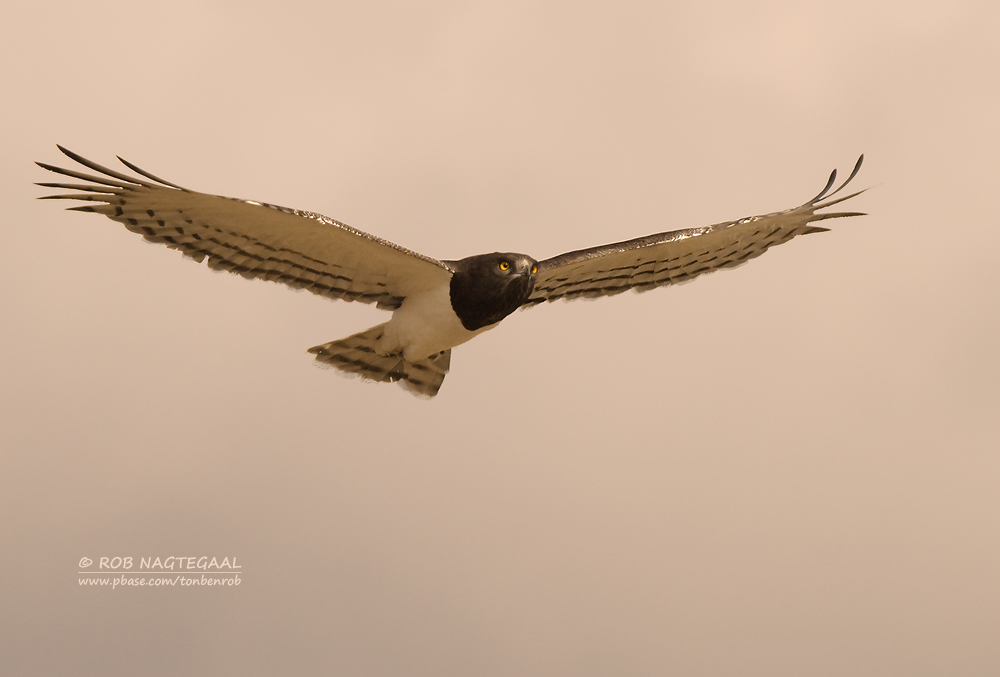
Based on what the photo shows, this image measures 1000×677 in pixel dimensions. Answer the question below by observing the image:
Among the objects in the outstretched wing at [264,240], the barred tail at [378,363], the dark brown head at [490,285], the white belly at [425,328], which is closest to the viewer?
the outstretched wing at [264,240]

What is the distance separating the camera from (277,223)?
→ 12.8m

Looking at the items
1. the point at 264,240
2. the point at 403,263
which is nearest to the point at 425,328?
the point at 403,263

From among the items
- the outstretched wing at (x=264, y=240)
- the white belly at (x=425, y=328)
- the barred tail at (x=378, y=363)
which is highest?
the outstretched wing at (x=264, y=240)

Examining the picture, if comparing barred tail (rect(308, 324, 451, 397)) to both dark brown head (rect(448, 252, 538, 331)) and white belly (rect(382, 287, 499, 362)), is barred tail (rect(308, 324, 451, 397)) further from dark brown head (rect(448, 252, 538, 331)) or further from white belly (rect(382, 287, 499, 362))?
dark brown head (rect(448, 252, 538, 331))

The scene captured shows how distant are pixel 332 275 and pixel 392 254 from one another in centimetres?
89

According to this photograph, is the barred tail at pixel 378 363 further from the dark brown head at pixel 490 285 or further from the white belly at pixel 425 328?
the dark brown head at pixel 490 285

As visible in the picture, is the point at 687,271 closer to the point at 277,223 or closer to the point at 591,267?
the point at 591,267

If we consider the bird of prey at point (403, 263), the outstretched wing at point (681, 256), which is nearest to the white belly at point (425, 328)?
the bird of prey at point (403, 263)

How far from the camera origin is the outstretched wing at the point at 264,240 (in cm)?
1203

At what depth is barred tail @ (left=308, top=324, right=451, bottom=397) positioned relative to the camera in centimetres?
1434

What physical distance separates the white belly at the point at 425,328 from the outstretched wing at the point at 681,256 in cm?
113

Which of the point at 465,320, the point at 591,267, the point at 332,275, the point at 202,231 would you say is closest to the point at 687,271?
the point at 591,267

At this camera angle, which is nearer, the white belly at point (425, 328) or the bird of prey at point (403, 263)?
the bird of prey at point (403, 263)

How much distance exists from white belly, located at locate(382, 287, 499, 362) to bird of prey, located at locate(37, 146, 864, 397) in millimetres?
14
